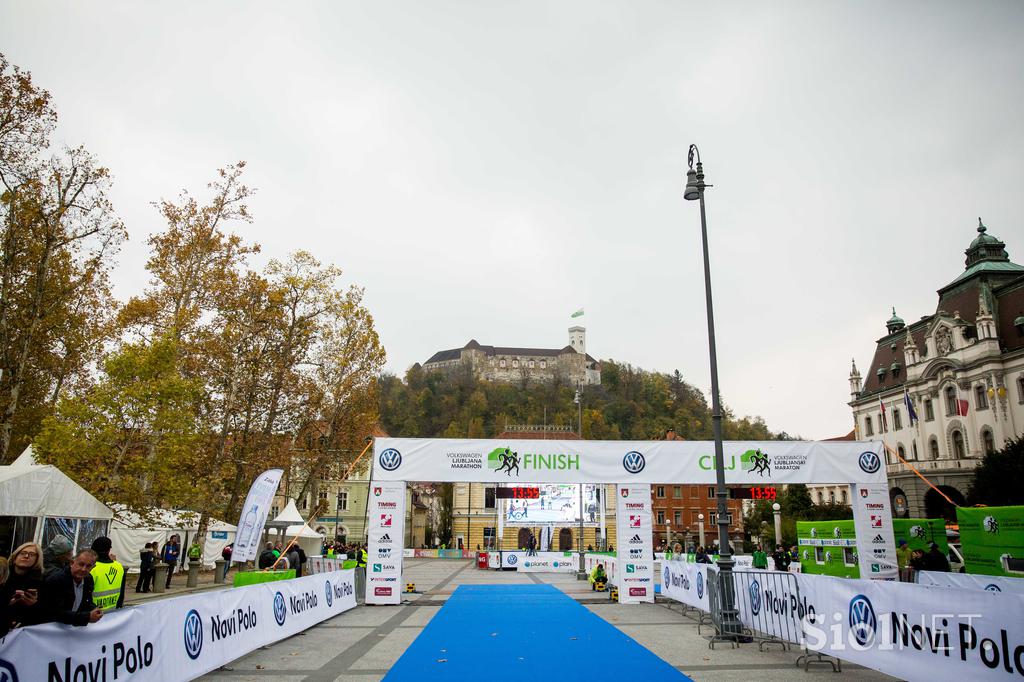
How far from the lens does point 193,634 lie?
7883mm

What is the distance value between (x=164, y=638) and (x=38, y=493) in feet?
39.7

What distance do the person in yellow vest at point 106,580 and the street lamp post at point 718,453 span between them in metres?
9.32

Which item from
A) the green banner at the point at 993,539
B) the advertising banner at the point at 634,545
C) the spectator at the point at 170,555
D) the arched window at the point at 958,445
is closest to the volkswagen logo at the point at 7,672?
A: the advertising banner at the point at 634,545

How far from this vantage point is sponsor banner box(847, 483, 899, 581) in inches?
690

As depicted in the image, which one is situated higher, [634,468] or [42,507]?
[634,468]

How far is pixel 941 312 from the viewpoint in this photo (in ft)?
174

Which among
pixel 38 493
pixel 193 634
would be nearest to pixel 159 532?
pixel 38 493

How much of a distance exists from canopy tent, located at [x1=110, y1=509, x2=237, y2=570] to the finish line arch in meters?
10.3

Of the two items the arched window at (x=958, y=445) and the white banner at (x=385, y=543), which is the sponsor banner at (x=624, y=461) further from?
the arched window at (x=958, y=445)

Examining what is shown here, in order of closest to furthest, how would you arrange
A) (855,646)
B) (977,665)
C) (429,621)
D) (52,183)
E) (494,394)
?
1. (977,665)
2. (855,646)
3. (429,621)
4. (52,183)
5. (494,394)

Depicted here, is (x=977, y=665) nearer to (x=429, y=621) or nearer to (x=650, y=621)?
(x=650, y=621)

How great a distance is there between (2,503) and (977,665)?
19049mm

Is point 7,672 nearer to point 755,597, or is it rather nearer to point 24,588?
point 24,588

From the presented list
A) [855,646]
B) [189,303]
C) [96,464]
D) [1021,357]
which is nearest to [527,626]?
[855,646]
